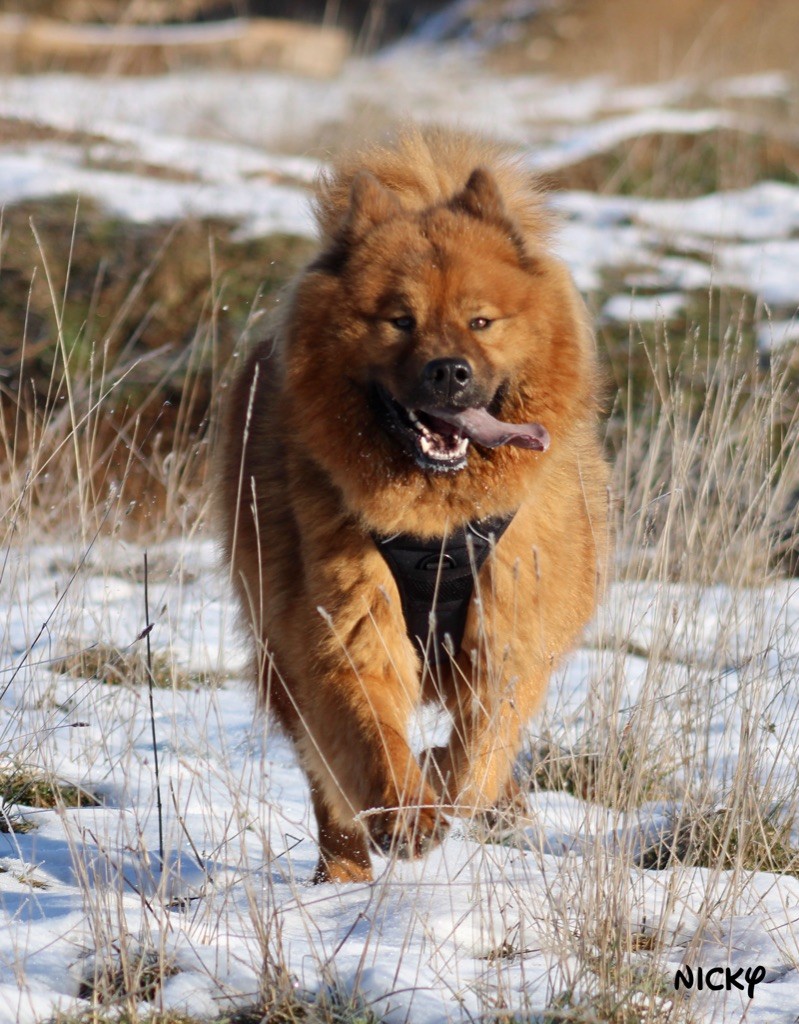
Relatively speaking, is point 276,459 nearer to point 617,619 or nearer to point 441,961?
point 617,619

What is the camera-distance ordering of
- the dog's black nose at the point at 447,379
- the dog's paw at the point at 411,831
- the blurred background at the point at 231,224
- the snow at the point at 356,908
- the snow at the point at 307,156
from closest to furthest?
the snow at the point at 356,908, the dog's paw at the point at 411,831, the dog's black nose at the point at 447,379, the blurred background at the point at 231,224, the snow at the point at 307,156

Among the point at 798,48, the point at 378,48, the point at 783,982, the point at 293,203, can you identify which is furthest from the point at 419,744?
the point at 378,48

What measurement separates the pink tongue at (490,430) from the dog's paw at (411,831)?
1.02m

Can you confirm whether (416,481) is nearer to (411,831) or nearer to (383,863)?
(411,831)

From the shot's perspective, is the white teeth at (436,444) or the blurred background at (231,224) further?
the blurred background at (231,224)

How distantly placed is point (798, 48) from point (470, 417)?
49.3ft

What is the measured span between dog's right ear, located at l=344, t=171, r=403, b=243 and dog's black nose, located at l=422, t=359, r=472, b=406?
0.58 meters

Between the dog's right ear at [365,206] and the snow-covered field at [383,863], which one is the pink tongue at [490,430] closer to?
the snow-covered field at [383,863]

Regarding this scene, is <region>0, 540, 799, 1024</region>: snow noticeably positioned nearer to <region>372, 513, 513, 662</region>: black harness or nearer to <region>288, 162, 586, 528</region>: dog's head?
<region>372, 513, 513, 662</region>: black harness

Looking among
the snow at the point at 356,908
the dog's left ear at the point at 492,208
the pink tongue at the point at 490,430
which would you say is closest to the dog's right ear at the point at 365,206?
the dog's left ear at the point at 492,208

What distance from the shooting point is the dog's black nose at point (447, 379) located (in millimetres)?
3168

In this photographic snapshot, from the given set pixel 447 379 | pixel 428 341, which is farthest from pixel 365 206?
pixel 447 379

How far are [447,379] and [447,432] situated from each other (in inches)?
10.3

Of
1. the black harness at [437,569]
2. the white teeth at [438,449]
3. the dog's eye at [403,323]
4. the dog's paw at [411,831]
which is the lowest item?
the dog's paw at [411,831]
